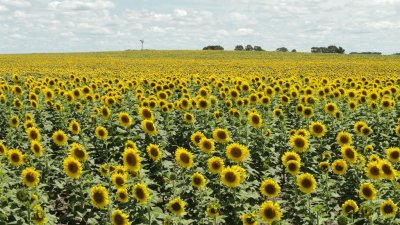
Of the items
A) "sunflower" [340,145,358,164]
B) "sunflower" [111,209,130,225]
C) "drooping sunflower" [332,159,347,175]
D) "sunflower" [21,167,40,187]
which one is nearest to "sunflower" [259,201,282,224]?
"sunflower" [111,209,130,225]

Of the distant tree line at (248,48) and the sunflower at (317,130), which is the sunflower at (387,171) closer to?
the sunflower at (317,130)

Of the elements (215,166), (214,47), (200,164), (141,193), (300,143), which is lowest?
(200,164)

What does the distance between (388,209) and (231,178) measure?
2.11m

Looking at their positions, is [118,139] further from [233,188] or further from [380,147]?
[380,147]

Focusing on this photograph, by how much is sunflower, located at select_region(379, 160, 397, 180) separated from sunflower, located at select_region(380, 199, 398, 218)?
3.27ft

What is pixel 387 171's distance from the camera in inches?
294

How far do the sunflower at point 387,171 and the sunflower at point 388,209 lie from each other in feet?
3.27

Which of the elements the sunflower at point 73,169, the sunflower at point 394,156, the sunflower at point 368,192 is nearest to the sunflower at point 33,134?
the sunflower at point 73,169

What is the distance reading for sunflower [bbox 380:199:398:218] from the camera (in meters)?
6.41

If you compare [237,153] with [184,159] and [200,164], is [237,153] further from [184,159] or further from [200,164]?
[200,164]

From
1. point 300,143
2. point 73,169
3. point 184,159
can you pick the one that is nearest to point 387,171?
point 300,143

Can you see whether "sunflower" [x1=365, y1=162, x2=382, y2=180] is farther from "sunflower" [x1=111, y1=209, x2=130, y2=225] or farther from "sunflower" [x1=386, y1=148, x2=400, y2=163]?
"sunflower" [x1=111, y1=209, x2=130, y2=225]

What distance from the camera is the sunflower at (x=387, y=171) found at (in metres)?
7.39

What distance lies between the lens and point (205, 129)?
1172 cm
